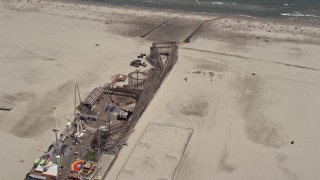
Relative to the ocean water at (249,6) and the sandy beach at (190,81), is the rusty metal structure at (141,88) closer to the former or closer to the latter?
the sandy beach at (190,81)

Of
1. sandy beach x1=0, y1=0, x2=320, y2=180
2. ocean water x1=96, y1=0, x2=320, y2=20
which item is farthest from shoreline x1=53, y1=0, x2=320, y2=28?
ocean water x1=96, y1=0, x2=320, y2=20

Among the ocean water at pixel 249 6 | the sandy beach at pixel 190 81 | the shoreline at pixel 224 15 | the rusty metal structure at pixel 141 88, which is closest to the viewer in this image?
the sandy beach at pixel 190 81

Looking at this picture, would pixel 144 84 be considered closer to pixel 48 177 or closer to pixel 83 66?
pixel 83 66

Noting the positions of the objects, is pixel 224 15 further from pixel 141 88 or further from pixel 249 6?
pixel 141 88

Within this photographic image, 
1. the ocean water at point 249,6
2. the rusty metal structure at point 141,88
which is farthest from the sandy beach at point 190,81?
the ocean water at point 249,6

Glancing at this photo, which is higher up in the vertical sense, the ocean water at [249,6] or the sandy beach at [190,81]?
the ocean water at [249,6]

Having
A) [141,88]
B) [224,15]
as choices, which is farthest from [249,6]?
[141,88]
